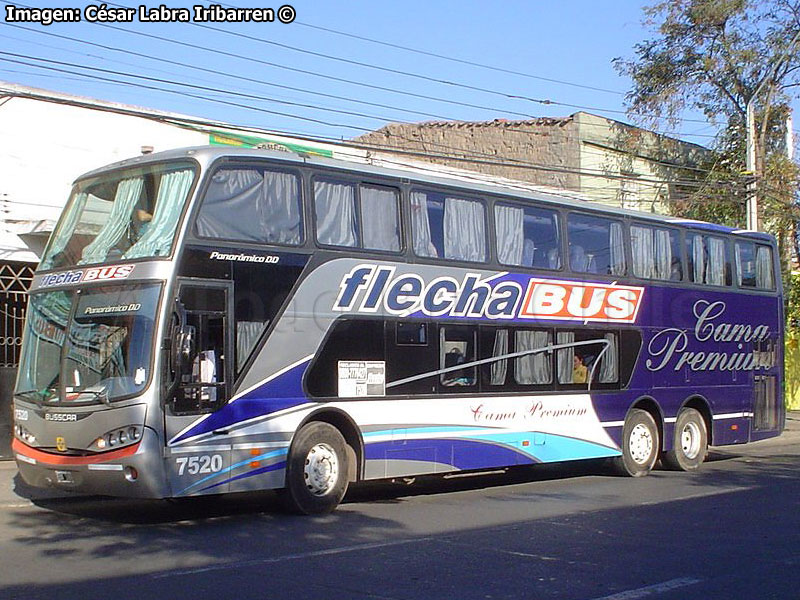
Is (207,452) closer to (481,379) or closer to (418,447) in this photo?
(418,447)

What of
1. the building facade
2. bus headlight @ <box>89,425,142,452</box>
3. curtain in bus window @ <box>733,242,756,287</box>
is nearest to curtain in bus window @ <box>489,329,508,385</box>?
bus headlight @ <box>89,425,142,452</box>

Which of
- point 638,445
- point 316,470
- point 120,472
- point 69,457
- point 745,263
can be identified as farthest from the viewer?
point 745,263

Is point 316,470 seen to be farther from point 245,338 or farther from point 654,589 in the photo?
point 654,589

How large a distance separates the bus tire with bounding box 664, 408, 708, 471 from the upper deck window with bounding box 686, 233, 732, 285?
237cm

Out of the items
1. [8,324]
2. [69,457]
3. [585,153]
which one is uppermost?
[585,153]

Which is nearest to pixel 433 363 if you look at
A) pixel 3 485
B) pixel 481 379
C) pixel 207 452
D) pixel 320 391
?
pixel 481 379

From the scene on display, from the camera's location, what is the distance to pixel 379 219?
13.2 metres

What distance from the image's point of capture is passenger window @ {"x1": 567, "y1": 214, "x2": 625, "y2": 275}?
15.8m

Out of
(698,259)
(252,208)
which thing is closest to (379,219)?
(252,208)

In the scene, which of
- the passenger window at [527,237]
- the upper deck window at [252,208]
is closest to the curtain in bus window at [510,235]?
the passenger window at [527,237]

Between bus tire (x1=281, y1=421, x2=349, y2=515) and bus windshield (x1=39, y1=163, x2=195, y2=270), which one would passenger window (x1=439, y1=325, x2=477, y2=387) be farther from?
bus windshield (x1=39, y1=163, x2=195, y2=270)

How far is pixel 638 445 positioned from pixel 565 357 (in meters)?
2.55

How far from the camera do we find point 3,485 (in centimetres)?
1411

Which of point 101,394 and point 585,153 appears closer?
point 101,394
